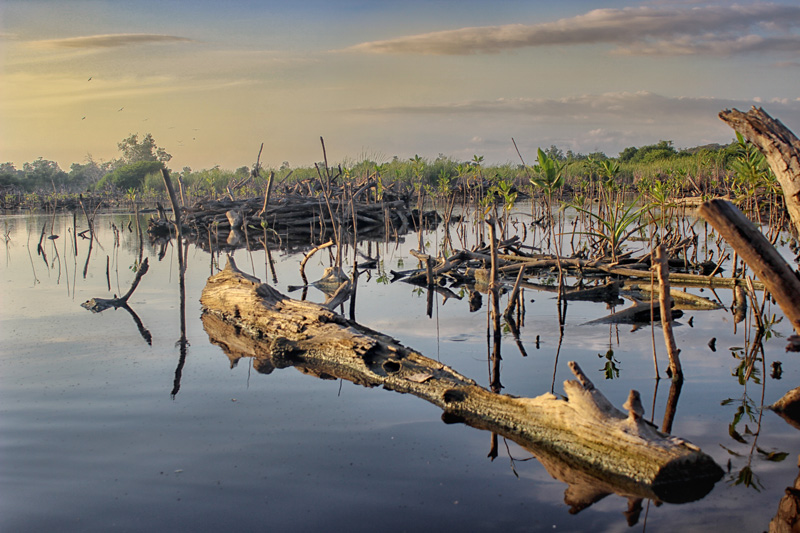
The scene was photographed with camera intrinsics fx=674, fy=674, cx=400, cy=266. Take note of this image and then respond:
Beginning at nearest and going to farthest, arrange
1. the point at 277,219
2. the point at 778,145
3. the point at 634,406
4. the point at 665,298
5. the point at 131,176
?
the point at 634,406 < the point at 778,145 < the point at 665,298 < the point at 277,219 < the point at 131,176

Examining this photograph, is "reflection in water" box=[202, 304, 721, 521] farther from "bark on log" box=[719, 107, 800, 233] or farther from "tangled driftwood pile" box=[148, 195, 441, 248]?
"tangled driftwood pile" box=[148, 195, 441, 248]

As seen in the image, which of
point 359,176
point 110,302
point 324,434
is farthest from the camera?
point 359,176

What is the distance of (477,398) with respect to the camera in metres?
4.65

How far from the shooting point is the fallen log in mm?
3615

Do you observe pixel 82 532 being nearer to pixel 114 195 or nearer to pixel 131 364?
pixel 131 364

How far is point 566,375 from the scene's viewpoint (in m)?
5.55

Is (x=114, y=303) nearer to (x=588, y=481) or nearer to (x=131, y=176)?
(x=588, y=481)

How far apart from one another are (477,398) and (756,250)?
198cm

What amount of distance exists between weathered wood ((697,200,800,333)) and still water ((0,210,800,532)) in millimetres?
1031

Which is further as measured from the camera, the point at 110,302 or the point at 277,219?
the point at 277,219

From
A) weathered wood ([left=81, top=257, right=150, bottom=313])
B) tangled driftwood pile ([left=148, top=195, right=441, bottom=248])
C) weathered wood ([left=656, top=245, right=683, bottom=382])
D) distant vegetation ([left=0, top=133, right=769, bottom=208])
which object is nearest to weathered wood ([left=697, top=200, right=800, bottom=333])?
weathered wood ([left=656, top=245, right=683, bottom=382])

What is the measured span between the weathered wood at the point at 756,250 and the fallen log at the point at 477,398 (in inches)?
39.2

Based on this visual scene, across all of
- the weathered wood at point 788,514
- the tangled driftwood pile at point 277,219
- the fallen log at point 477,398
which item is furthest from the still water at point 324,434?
the tangled driftwood pile at point 277,219

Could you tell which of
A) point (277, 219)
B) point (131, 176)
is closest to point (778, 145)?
point (277, 219)
